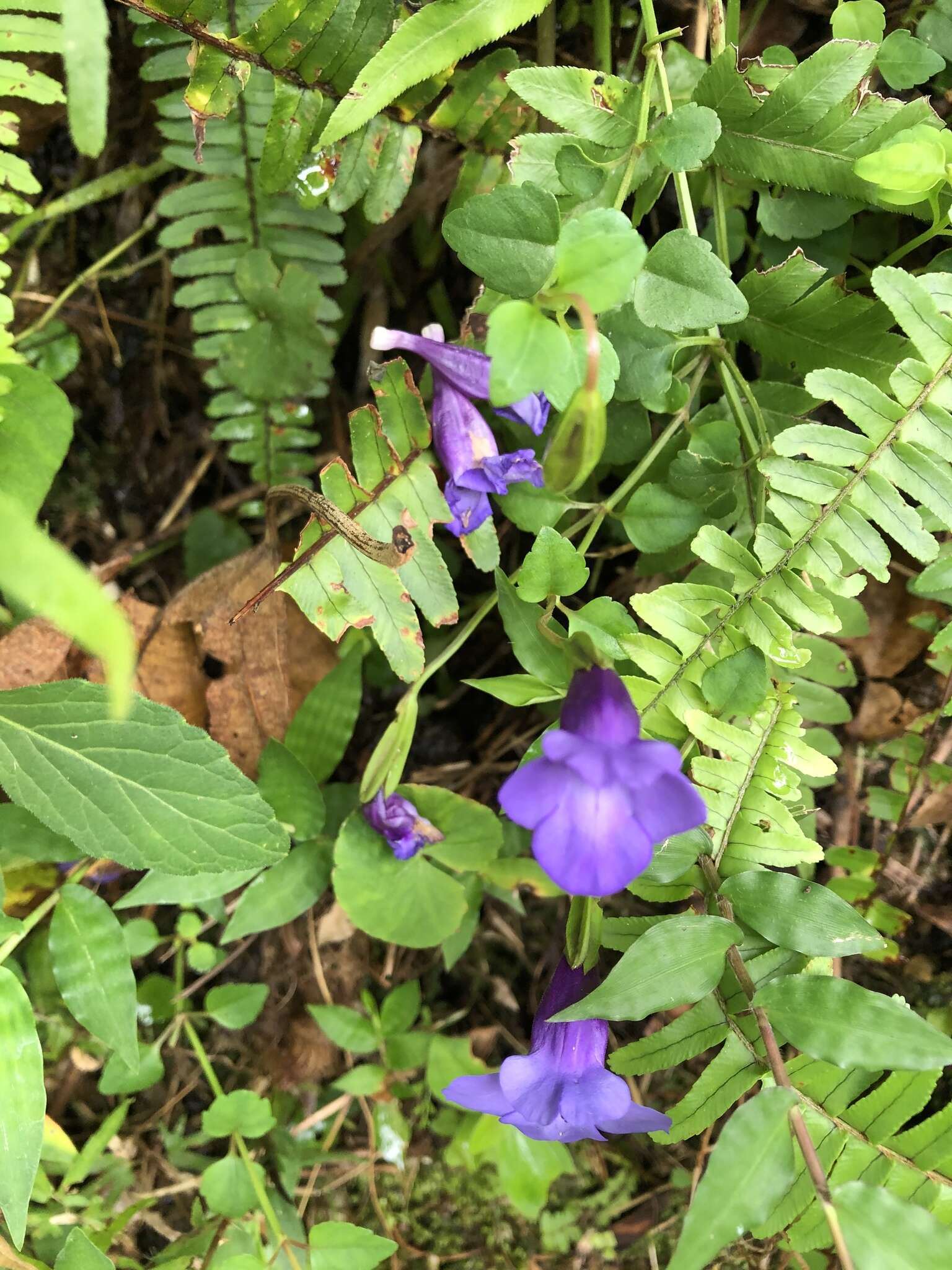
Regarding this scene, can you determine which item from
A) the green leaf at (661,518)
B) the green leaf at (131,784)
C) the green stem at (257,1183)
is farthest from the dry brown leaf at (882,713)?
the green stem at (257,1183)

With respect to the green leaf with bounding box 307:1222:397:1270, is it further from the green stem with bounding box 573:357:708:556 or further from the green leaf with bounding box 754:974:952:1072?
the green stem with bounding box 573:357:708:556

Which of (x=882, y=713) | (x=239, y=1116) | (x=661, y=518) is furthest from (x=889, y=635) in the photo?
(x=239, y=1116)

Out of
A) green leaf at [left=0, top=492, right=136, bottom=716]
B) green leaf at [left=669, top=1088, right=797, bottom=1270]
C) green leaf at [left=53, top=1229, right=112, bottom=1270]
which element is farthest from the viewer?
green leaf at [left=53, top=1229, right=112, bottom=1270]

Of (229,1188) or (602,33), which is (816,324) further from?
(229,1188)

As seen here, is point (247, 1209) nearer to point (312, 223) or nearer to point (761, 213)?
point (312, 223)

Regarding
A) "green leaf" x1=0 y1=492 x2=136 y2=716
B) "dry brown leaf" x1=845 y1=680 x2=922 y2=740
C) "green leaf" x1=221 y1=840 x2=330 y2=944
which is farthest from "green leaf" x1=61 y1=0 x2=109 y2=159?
"dry brown leaf" x1=845 y1=680 x2=922 y2=740

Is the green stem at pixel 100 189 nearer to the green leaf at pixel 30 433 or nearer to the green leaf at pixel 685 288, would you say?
the green leaf at pixel 30 433

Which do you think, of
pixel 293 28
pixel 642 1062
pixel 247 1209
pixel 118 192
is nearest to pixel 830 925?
pixel 642 1062
